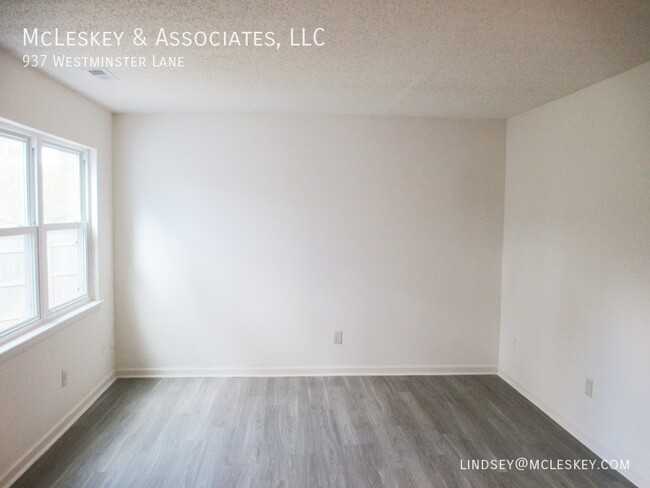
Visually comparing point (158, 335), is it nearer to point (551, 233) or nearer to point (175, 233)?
point (175, 233)

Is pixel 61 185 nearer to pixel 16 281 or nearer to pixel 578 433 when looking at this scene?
pixel 16 281

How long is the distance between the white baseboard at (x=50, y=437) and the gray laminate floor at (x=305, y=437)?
0.05 m

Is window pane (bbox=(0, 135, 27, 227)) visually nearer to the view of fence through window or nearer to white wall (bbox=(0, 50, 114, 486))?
the view of fence through window

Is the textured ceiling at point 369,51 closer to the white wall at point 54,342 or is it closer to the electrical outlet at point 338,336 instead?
the white wall at point 54,342

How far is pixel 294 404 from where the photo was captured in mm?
3334

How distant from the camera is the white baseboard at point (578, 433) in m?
2.37

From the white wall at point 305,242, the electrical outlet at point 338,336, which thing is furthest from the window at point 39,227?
the electrical outlet at point 338,336

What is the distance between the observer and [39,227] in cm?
268

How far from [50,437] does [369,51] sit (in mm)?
3216

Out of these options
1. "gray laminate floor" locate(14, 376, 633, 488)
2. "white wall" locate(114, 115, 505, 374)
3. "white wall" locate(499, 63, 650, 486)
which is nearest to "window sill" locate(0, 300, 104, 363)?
"white wall" locate(114, 115, 505, 374)

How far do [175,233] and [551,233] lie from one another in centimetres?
331

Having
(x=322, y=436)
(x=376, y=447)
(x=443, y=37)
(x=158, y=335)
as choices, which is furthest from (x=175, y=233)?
(x=443, y=37)

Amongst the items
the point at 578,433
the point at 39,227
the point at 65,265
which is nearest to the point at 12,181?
the point at 39,227

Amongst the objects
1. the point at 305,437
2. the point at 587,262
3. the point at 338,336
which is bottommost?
the point at 305,437
